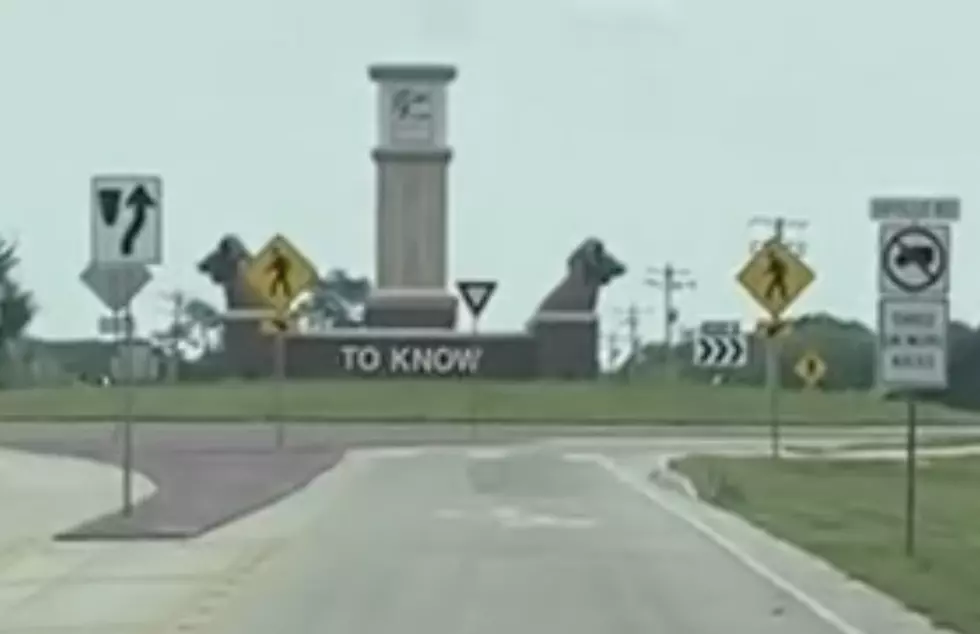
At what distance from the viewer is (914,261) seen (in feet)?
78.8

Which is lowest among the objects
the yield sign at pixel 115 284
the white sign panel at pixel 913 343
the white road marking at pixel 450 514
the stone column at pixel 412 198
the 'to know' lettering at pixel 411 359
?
the white road marking at pixel 450 514

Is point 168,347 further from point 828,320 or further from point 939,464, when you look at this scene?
point 939,464

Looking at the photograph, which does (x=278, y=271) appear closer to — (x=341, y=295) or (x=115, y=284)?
(x=115, y=284)

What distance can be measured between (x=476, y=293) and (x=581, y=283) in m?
29.6

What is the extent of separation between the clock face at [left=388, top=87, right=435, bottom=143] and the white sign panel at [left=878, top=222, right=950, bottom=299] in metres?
65.7

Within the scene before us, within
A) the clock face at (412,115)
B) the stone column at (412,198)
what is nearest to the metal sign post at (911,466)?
the stone column at (412,198)

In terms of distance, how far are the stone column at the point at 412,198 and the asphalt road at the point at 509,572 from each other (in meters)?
50.4

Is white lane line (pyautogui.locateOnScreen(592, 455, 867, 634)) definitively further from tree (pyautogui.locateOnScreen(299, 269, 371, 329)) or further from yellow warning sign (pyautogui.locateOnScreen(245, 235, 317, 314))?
tree (pyautogui.locateOnScreen(299, 269, 371, 329))

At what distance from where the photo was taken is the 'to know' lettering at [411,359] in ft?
291

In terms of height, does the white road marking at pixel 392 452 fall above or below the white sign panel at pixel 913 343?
below

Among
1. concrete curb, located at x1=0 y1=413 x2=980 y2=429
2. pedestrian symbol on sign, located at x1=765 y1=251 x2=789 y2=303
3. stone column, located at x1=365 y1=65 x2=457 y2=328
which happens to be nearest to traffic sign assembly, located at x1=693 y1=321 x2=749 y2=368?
concrete curb, located at x1=0 y1=413 x2=980 y2=429

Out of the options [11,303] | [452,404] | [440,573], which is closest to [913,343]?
[440,573]

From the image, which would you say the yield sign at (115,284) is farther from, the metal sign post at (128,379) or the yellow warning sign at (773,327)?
the yellow warning sign at (773,327)

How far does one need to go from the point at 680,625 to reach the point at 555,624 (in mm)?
852
